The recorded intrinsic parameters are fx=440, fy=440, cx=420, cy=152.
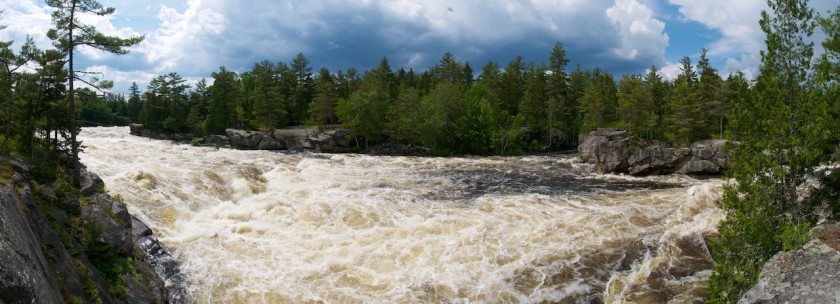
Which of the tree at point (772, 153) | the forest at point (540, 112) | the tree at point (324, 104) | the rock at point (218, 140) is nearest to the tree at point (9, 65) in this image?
the forest at point (540, 112)

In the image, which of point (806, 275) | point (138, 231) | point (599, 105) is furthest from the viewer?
point (599, 105)

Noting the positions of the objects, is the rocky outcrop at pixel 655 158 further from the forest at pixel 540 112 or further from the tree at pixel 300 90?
the tree at pixel 300 90

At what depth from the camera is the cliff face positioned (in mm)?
7105

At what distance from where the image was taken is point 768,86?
387 inches

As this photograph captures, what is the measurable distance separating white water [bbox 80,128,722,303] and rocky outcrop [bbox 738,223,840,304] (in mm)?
5845

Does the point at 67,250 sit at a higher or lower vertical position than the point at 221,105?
lower


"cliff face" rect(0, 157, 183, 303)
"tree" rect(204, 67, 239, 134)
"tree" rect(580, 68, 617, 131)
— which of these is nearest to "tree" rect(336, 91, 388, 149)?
"tree" rect(204, 67, 239, 134)

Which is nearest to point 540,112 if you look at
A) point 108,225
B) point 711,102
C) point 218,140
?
point 711,102

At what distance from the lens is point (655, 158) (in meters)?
36.8

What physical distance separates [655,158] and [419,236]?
27.5 meters

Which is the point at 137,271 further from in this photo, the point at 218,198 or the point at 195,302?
the point at 218,198

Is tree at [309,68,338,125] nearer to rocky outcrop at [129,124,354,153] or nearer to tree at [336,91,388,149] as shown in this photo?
rocky outcrop at [129,124,354,153]

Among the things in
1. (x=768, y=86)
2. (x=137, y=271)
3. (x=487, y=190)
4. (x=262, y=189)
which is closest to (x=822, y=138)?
(x=768, y=86)

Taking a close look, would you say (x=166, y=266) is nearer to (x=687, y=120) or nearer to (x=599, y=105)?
(x=687, y=120)
